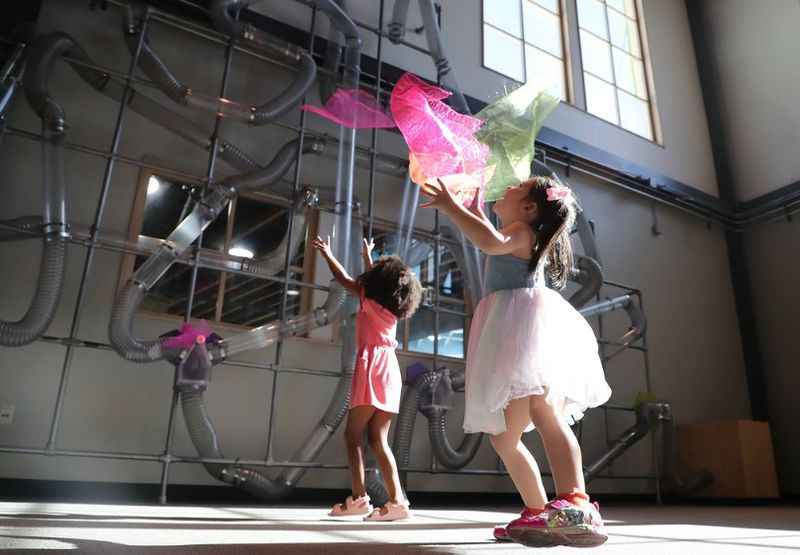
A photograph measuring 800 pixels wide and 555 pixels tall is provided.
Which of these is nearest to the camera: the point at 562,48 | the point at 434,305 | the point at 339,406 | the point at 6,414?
the point at 6,414

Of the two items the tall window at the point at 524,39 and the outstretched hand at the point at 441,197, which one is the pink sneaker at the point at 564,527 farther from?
the tall window at the point at 524,39

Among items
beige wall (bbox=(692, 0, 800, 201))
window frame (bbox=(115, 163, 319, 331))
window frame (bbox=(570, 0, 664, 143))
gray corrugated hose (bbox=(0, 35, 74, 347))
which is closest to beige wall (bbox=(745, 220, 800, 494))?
beige wall (bbox=(692, 0, 800, 201))

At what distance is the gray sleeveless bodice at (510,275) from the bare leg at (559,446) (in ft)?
0.94

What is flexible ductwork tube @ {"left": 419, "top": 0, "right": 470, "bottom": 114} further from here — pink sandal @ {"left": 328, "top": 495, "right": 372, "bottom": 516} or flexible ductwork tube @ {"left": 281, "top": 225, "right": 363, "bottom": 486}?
pink sandal @ {"left": 328, "top": 495, "right": 372, "bottom": 516}

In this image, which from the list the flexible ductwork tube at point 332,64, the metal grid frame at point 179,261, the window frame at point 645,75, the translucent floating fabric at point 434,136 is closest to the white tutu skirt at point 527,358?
the translucent floating fabric at point 434,136

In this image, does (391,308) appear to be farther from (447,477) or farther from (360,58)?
(360,58)

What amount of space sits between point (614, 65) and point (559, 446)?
217 inches

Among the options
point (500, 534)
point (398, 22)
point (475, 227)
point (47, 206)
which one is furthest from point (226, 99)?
point (500, 534)

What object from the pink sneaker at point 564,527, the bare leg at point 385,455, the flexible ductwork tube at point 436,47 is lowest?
the pink sneaker at point 564,527

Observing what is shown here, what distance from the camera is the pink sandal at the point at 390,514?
6.29 ft

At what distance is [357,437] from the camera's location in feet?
6.81

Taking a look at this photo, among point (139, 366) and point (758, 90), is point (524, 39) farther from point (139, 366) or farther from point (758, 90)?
point (139, 366)

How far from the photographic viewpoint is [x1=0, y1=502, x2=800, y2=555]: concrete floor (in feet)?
3.76

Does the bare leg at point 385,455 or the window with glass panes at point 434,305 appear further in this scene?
the window with glass panes at point 434,305
